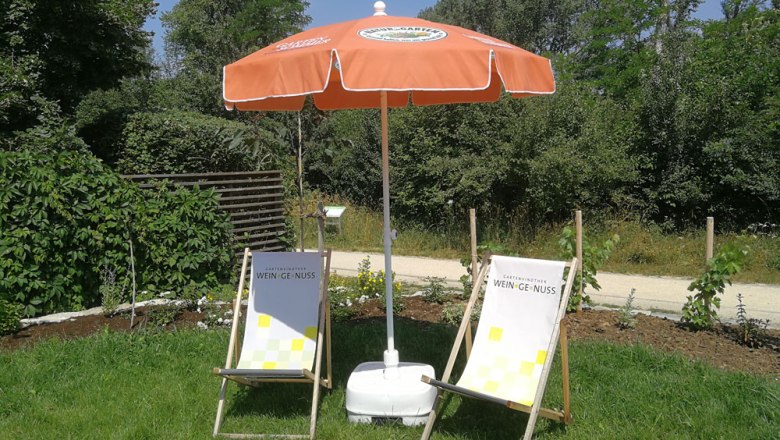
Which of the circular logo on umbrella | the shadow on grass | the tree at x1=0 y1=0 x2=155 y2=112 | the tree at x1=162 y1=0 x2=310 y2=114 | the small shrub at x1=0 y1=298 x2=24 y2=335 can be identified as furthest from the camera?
the tree at x1=162 y1=0 x2=310 y2=114

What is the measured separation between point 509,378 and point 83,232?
470 centimetres

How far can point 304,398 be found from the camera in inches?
169

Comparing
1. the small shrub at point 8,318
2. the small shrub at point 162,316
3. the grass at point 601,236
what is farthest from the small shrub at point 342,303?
the grass at point 601,236

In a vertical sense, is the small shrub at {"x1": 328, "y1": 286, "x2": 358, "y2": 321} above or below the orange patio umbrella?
below

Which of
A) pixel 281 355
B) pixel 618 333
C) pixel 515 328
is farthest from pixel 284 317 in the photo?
pixel 618 333

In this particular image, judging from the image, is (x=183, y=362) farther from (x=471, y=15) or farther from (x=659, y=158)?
(x=471, y=15)

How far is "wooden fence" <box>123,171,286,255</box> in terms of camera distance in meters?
8.48

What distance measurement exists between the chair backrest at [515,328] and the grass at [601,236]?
4265 mm

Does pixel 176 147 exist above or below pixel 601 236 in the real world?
above

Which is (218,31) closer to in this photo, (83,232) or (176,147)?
(176,147)

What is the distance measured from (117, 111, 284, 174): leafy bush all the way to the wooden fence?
947 millimetres

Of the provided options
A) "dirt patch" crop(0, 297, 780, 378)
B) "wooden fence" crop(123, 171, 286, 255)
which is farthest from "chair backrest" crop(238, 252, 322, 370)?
"wooden fence" crop(123, 171, 286, 255)

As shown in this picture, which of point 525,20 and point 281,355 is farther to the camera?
point 525,20

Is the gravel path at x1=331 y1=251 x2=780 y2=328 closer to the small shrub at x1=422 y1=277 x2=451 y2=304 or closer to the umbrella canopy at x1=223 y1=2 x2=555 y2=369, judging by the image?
the small shrub at x1=422 y1=277 x2=451 y2=304
